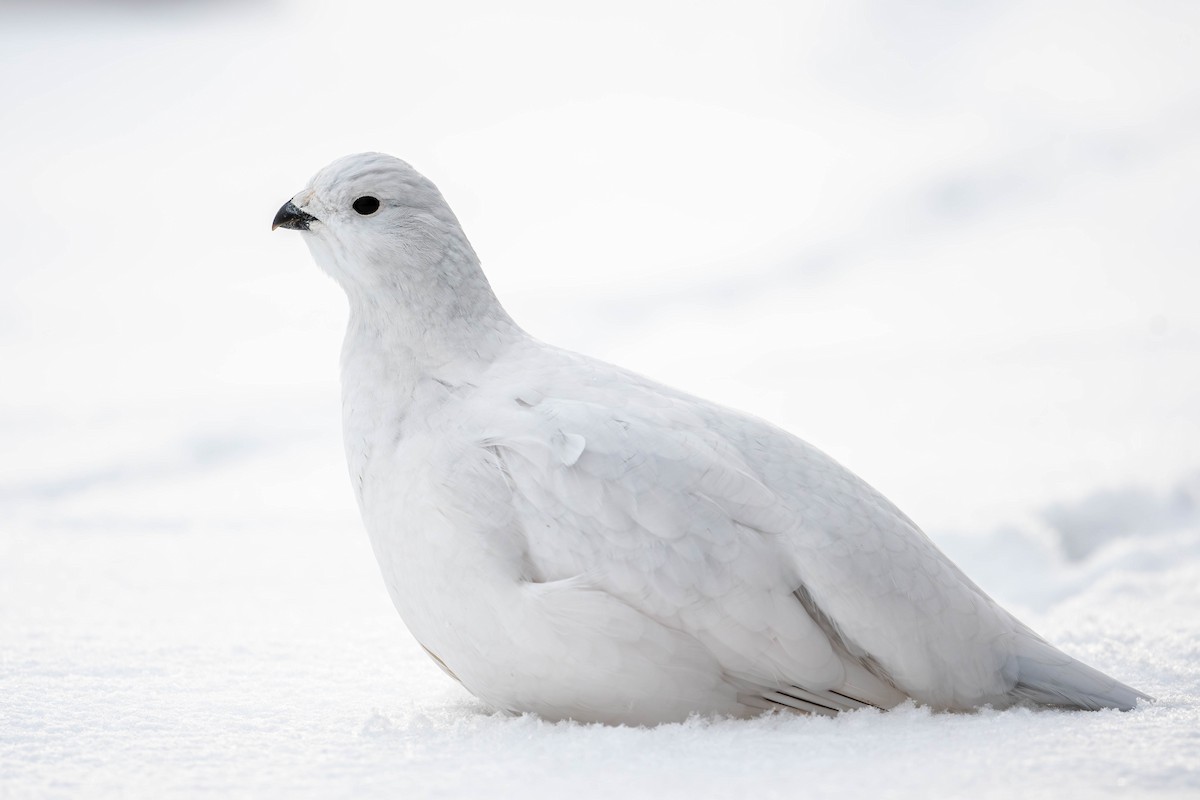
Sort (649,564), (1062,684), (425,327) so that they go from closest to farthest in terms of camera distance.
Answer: (649,564), (1062,684), (425,327)

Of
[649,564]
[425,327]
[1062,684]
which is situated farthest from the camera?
[425,327]

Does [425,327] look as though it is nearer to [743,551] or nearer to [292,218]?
[292,218]

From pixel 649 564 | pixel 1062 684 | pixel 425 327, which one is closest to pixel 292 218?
pixel 425 327

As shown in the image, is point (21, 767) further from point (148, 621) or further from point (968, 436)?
point (968, 436)

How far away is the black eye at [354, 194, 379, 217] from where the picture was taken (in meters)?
1.97

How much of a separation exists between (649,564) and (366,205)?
840 millimetres

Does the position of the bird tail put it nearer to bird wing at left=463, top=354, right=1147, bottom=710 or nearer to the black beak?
bird wing at left=463, top=354, right=1147, bottom=710

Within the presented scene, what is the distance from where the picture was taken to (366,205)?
197 cm

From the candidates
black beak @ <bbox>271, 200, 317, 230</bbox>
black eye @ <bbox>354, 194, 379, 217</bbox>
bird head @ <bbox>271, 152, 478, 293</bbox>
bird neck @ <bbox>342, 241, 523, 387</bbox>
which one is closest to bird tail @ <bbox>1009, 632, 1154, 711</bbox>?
bird neck @ <bbox>342, 241, 523, 387</bbox>

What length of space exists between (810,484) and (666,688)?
40 cm

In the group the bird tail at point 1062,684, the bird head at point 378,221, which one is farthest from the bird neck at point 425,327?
the bird tail at point 1062,684

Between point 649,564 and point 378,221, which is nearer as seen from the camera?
point 649,564

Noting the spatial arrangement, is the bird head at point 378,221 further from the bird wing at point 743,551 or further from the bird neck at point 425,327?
the bird wing at point 743,551

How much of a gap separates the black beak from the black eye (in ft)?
0.33
